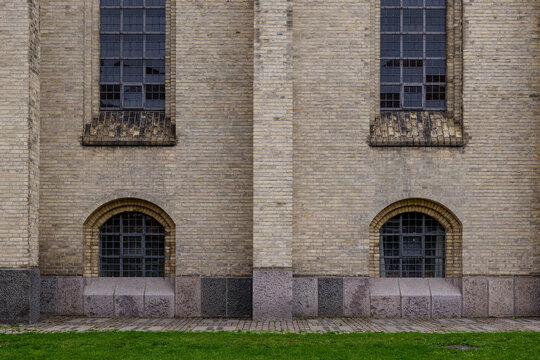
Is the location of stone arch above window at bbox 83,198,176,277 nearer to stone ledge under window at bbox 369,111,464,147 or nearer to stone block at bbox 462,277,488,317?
stone ledge under window at bbox 369,111,464,147

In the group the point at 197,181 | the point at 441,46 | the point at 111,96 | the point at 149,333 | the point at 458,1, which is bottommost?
the point at 149,333

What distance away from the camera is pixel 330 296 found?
1216cm

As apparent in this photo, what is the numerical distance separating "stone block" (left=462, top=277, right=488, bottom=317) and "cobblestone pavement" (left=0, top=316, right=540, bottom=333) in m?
0.30

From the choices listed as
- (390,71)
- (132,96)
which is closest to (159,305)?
(132,96)

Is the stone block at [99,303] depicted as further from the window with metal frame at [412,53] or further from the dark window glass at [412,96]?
the dark window glass at [412,96]

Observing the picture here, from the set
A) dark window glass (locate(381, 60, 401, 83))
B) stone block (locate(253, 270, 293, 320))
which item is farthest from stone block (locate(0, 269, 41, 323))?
dark window glass (locate(381, 60, 401, 83))

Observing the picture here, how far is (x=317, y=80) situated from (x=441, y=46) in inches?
135

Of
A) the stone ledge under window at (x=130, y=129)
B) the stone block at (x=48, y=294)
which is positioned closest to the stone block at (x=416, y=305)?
the stone ledge under window at (x=130, y=129)

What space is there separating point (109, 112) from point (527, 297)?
37.1ft

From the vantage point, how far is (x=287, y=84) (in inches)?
464

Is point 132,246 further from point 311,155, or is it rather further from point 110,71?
point 311,155

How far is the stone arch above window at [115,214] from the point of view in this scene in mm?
12508

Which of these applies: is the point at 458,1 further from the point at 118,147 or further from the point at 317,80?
the point at 118,147

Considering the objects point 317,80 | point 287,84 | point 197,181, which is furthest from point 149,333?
point 317,80
